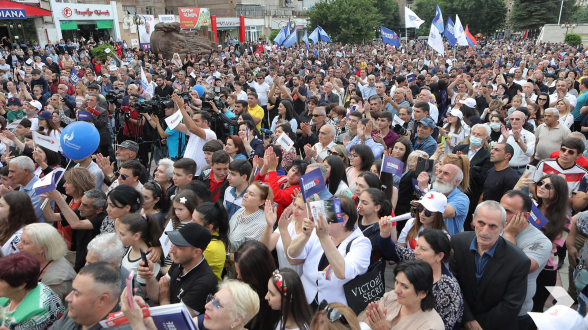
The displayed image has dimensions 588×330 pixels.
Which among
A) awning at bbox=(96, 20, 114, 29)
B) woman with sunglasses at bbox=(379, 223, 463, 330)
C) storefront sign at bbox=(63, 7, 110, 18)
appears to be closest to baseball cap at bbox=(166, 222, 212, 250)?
woman with sunglasses at bbox=(379, 223, 463, 330)

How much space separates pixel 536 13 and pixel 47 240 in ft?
186

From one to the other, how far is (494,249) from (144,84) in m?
8.44

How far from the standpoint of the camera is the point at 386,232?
3.17m

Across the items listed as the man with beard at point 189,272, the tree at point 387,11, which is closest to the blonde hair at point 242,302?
the man with beard at point 189,272

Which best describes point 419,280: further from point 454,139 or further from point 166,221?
point 454,139

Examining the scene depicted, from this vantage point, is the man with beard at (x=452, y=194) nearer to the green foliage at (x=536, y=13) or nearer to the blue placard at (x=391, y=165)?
the blue placard at (x=391, y=165)

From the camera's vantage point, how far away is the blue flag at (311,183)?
3473mm

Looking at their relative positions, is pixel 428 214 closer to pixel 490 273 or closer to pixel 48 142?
pixel 490 273

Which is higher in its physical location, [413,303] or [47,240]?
[47,240]

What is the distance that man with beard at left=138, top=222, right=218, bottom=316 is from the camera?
9.51ft

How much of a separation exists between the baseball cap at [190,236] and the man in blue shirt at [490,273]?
183cm

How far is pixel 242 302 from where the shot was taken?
2.43 m

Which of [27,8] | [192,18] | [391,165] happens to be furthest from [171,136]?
[192,18]

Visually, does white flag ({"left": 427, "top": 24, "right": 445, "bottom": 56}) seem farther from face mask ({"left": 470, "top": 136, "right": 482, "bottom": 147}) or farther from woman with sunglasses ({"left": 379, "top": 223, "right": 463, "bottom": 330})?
woman with sunglasses ({"left": 379, "top": 223, "right": 463, "bottom": 330})
